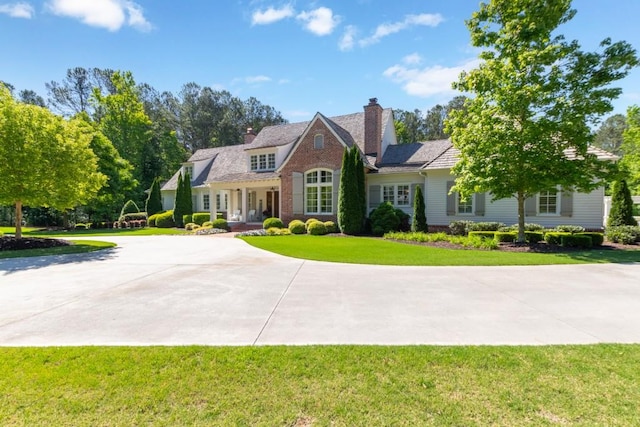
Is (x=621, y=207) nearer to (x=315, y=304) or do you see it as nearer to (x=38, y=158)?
(x=315, y=304)

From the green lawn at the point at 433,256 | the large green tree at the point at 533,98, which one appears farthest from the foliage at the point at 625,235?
the large green tree at the point at 533,98

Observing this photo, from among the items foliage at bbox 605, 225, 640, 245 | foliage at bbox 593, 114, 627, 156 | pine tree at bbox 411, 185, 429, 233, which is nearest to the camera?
foliage at bbox 605, 225, 640, 245

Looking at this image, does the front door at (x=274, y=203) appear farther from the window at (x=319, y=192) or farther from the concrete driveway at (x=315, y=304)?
the concrete driveway at (x=315, y=304)

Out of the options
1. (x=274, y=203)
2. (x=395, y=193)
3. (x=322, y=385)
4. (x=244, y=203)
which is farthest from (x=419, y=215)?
(x=322, y=385)

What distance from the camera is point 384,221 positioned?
1686cm

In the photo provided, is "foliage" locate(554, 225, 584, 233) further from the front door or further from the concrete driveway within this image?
the front door

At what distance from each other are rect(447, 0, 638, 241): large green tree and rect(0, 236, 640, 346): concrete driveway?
4334mm

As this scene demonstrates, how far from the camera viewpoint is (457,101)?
151 ft

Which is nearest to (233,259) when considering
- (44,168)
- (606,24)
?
(44,168)

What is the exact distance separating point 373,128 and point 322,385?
1959 centimetres

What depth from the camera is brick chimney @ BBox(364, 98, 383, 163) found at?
20.5 metres

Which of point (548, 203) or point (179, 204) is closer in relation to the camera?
point (548, 203)

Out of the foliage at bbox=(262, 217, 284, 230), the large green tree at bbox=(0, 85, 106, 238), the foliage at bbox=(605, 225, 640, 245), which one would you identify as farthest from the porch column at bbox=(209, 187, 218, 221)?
the foliage at bbox=(605, 225, 640, 245)

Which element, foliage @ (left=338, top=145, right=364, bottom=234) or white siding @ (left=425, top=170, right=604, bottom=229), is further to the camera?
foliage @ (left=338, top=145, right=364, bottom=234)
